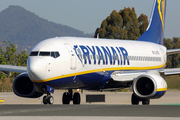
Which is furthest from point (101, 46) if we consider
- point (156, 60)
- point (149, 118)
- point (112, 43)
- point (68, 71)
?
point (149, 118)

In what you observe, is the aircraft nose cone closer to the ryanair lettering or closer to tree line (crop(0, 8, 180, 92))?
the ryanair lettering

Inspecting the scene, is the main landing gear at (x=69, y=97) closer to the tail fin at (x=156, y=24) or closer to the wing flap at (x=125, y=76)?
the wing flap at (x=125, y=76)

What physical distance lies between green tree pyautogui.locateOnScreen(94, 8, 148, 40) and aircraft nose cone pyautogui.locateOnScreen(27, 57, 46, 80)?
68032 mm

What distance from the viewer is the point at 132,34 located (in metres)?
89.7

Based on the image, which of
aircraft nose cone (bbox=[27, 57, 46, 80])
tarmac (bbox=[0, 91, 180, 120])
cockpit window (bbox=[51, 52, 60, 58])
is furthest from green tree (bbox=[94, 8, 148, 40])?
tarmac (bbox=[0, 91, 180, 120])

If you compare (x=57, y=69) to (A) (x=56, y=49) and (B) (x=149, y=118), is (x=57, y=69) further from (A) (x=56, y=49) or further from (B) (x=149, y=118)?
(B) (x=149, y=118)

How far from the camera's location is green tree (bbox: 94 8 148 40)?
8962 centimetres

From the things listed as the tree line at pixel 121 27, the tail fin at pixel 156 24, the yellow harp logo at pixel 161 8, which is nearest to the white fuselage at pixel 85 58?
the tail fin at pixel 156 24

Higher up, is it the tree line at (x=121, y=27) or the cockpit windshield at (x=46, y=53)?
the tree line at (x=121, y=27)

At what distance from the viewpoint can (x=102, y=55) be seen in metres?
25.8

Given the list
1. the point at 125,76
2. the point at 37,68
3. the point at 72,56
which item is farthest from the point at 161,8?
the point at 37,68

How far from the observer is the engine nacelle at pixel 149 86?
23953 mm

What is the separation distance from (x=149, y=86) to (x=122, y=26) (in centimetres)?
6864

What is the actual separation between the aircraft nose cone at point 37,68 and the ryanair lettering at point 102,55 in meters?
2.93
